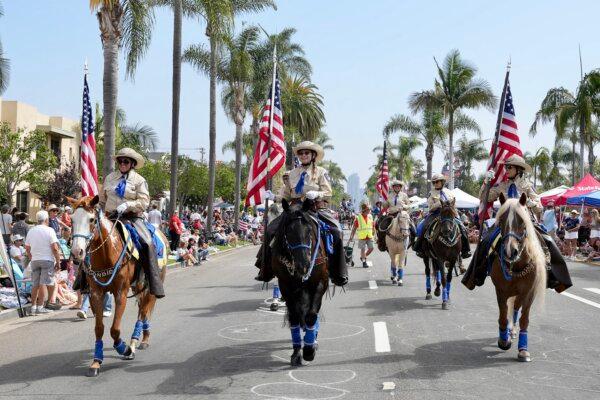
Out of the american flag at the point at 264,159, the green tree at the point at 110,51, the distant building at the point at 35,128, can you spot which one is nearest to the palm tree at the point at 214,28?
the green tree at the point at 110,51

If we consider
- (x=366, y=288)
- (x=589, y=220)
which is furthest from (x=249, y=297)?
(x=589, y=220)

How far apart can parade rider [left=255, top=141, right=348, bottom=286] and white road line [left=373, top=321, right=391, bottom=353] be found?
39.6 inches

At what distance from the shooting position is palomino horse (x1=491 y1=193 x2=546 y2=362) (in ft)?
27.5

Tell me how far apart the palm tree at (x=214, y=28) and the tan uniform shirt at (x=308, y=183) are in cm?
2053

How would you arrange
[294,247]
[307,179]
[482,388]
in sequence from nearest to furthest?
[482,388] < [294,247] < [307,179]

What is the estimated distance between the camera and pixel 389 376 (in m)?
7.41

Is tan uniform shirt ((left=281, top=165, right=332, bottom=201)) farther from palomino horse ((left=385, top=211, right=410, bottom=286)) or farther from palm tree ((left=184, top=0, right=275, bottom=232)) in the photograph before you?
palm tree ((left=184, top=0, right=275, bottom=232))

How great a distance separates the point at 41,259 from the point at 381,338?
6861mm

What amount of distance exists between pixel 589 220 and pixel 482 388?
2255 cm

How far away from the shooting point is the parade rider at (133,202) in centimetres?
870

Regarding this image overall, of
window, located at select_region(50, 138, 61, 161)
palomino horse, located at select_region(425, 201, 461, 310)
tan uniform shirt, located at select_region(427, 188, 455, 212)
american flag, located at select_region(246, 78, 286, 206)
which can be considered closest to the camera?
american flag, located at select_region(246, 78, 286, 206)

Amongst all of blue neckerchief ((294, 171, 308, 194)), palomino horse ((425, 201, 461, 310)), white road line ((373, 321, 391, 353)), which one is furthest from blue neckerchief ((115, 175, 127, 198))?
palomino horse ((425, 201, 461, 310))

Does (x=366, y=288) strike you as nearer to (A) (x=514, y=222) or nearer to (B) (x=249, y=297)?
(B) (x=249, y=297)

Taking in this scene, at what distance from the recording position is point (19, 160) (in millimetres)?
38219
